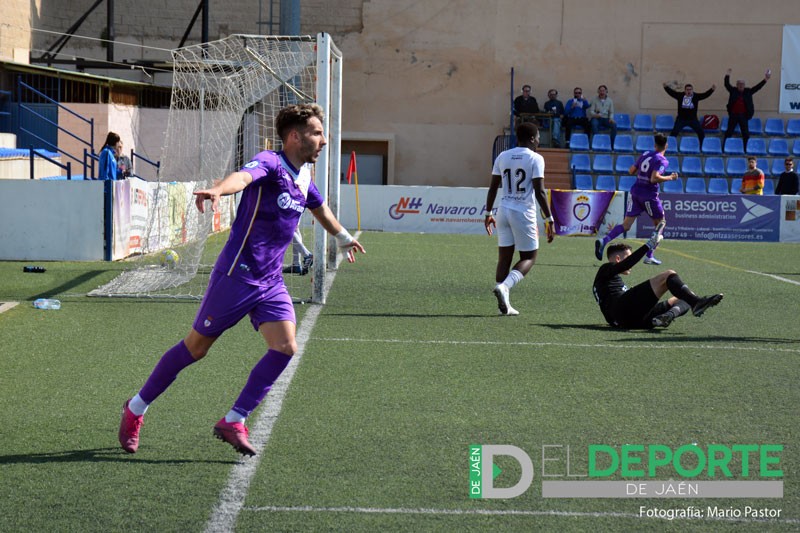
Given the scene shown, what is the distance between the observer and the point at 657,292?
943 centimetres

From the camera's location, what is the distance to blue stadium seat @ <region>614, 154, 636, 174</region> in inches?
1211

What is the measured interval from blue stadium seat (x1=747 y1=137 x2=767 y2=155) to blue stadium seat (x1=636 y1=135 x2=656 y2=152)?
3.00m

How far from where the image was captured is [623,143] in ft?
103

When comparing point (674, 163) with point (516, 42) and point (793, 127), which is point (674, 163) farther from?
point (516, 42)

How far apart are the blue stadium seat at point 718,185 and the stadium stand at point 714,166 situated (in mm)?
386

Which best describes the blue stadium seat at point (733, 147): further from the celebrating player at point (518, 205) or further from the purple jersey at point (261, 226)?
the purple jersey at point (261, 226)

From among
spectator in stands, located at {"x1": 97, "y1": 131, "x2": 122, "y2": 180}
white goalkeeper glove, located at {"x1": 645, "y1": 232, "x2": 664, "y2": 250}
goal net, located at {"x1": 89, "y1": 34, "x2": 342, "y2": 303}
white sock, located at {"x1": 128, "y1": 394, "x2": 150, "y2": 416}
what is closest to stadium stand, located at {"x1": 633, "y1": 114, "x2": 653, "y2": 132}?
goal net, located at {"x1": 89, "y1": 34, "x2": 342, "y2": 303}

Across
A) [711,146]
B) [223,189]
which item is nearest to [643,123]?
[711,146]

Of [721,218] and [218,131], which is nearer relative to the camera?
[218,131]

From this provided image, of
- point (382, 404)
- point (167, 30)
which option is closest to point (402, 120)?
point (167, 30)

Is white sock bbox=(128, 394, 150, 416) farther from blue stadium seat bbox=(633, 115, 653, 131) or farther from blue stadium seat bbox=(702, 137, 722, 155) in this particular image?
blue stadium seat bbox=(633, 115, 653, 131)

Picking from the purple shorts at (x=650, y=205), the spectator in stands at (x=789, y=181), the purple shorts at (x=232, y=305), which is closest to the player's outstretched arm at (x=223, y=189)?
the purple shorts at (x=232, y=305)

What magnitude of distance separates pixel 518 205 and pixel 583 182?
67.0 feet

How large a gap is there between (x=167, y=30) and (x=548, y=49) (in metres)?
12.5
